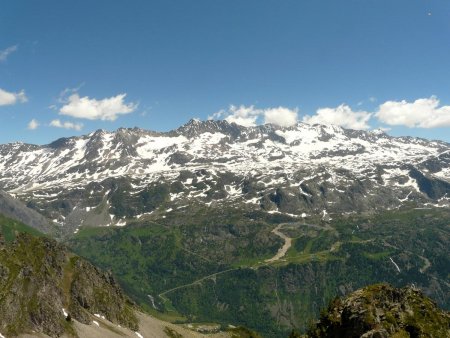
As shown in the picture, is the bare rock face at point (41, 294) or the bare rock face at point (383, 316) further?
the bare rock face at point (41, 294)

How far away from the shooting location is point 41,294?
536 feet

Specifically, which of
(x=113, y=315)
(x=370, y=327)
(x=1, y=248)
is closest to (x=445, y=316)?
(x=370, y=327)

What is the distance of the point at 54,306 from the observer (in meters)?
164

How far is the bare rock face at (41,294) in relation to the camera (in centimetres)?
15112

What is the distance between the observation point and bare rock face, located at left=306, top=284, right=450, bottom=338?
97.9 metres

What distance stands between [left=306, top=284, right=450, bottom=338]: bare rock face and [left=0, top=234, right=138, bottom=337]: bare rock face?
91.1 m

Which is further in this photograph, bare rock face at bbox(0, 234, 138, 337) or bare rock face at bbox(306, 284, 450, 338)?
bare rock face at bbox(0, 234, 138, 337)

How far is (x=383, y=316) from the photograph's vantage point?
101 m

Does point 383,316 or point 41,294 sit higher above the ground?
point 383,316

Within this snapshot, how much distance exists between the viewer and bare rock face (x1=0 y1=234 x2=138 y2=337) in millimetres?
151125

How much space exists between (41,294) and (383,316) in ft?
387

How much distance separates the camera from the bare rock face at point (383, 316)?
97.9 meters

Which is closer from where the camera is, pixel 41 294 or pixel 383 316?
pixel 383 316

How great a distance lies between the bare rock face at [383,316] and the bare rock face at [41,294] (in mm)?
91117
